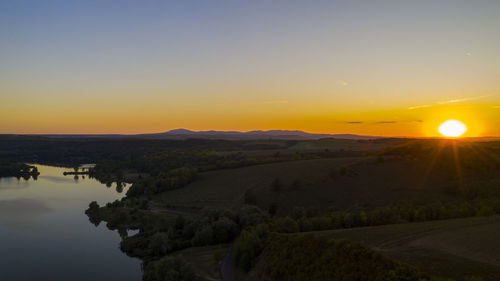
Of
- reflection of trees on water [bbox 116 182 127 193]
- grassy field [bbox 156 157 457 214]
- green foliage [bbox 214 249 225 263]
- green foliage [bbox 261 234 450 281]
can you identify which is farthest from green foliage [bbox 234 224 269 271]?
reflection of trees on water [bbox 116 182 127 193]

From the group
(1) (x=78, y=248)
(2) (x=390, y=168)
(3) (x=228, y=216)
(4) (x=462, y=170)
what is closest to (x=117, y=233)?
(1) (x=78, y=248)

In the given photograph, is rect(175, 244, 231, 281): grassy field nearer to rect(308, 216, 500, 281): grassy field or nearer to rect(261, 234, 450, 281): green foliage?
rect(261, 234, 450, 281): green foliage

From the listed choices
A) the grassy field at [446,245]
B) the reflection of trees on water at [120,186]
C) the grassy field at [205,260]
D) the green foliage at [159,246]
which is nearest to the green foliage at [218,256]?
the grassy field at [205,260]

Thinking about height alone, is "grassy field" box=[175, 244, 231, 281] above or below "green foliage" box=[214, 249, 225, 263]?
below

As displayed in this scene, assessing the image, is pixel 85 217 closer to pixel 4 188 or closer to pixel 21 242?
pixel 21 242

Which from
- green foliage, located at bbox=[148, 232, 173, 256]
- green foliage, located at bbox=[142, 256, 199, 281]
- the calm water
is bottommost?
the calm water

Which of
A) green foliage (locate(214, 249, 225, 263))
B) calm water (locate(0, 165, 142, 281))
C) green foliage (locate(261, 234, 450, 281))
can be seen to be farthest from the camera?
calm water (locate(0, 165, 142, 281))

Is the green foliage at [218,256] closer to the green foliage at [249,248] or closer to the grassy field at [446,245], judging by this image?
the green foliage at [249,248]
